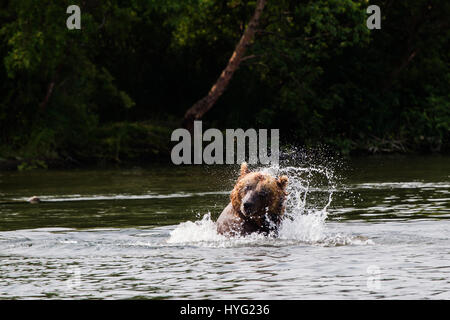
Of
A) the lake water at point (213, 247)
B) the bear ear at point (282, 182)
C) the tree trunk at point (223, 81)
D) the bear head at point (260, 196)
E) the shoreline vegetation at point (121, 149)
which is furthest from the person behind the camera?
the tree trunk at point (223, 81)

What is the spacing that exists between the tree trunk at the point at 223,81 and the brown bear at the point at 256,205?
73.9ft

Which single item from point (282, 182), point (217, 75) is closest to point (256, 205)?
point (282, 182)

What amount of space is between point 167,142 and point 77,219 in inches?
726

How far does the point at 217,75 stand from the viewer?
39.4 meters

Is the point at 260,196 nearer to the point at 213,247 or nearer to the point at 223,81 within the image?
the point at 213,247

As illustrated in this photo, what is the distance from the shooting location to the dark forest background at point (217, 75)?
33.5 m

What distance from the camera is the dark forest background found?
33.5 meters

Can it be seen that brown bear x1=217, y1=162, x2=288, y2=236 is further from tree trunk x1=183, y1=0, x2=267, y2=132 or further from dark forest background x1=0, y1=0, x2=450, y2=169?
tree trunk x1=183, y1=0, x2=267, y2=132

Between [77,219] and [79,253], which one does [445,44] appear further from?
[79,253]

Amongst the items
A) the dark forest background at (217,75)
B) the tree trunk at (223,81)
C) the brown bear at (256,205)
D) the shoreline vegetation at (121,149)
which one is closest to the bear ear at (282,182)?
the brown bear at (256,205)

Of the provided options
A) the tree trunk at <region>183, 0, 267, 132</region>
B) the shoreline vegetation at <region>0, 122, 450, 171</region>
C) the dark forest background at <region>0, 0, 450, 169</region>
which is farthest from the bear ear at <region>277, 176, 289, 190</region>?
the tree trunk at <region>183, 0, 267, 132</region>

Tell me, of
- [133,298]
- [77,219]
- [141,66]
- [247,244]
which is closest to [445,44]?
[141,66]

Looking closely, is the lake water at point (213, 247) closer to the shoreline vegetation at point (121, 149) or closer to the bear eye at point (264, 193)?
the bear eye at point (264, 193)

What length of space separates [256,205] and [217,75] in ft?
87.6
